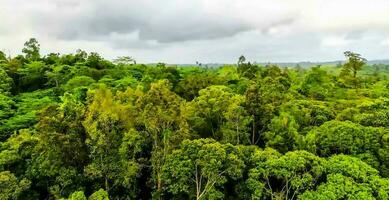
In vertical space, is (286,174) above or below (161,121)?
below

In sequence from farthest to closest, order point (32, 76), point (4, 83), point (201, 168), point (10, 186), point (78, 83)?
1. point (32, 76)
2. point (4, 83)
3. point (78, 83)
4. point (201, 168)
5. point (10, 186)

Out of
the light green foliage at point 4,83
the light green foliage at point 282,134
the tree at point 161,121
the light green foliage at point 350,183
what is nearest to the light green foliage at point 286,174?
the light green foliage at point 350,183

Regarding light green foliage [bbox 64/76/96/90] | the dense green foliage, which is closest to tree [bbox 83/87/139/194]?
the dense green foliage

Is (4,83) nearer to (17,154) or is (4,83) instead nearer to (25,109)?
(25,109)

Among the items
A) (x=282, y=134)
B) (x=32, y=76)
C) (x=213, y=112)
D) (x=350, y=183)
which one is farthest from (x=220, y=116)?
(x=32, y=76)

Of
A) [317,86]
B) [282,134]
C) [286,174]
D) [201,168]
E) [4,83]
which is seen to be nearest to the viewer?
[201,168]

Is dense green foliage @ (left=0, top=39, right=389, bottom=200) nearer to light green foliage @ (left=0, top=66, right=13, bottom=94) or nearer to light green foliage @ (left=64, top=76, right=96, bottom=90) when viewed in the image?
light green foliage @ (left=64, top=76, right=96, bottom=90)

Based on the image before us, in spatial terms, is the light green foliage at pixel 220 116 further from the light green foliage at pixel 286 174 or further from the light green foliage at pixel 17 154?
the light green foliage at pixel 17 154

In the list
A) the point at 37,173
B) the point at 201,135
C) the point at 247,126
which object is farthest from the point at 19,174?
the point at 247,126

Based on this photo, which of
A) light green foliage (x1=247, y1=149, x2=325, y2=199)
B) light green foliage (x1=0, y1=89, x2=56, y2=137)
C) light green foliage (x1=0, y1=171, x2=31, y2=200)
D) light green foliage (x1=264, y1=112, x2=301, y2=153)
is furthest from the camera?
light green foliage (x1=0, y1=89, x2=56, y2=137)
